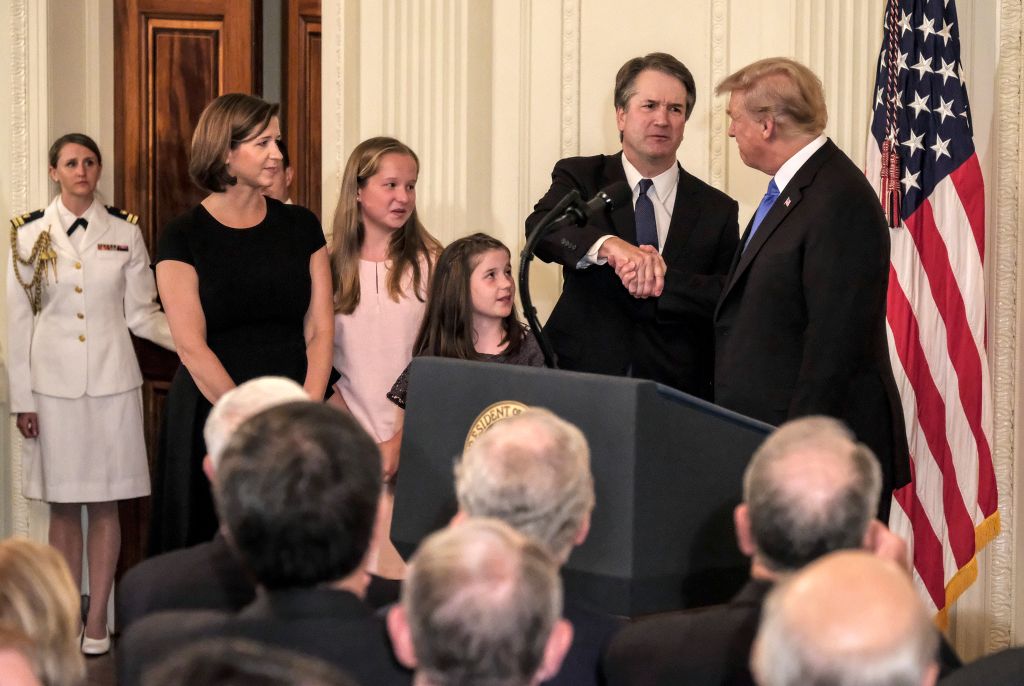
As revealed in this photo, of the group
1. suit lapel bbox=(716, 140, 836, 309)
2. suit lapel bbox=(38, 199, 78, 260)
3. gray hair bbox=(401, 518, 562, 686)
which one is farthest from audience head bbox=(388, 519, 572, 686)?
suit lapel bbox=(38, 199, 78, 260)

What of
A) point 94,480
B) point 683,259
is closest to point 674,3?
point 683,259

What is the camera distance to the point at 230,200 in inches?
154

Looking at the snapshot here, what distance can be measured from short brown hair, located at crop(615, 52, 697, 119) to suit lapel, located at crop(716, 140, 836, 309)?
71 cm

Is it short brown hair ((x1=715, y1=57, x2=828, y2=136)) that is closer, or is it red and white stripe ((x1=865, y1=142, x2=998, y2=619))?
short brown hair ((x1=715, y1=57, x2=828, y2=136))

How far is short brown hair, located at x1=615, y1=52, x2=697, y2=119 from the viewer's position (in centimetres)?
393

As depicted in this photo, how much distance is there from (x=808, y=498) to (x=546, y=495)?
1.18 ft

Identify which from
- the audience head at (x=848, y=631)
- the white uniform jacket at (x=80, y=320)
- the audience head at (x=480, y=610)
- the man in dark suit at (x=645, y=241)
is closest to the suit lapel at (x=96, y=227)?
the white uniform jacket at (x=80, y=320)

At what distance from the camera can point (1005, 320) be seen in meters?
4.50

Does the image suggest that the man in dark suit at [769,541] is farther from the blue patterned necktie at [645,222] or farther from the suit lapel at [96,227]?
the suit lapel at [96,227]

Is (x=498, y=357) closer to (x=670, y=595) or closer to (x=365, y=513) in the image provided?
(x=670, y=595)

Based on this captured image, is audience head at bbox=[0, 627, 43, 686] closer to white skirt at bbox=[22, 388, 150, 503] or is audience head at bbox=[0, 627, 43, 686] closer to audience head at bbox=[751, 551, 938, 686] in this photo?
audience head at bbox=[751, 551, 938, 686]

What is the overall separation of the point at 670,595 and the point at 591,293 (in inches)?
62.0

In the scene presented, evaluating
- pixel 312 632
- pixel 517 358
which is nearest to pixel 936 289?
pixel 517 358

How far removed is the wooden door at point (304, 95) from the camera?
595 centimetres
